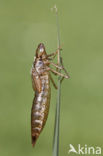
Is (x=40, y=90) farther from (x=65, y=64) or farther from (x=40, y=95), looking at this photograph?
(x=65, y=64)

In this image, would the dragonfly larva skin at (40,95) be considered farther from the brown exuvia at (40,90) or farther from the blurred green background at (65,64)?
the blurred green background at (65,64)

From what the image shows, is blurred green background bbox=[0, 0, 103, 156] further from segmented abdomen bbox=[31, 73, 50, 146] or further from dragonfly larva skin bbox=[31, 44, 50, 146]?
A: segmented abdomen bbox=[31, 73, 50, 146]

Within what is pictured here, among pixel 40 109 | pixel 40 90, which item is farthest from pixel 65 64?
pixel 40 109

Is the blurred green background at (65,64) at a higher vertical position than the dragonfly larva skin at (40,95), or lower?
higher

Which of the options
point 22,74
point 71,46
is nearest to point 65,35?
point 71,46

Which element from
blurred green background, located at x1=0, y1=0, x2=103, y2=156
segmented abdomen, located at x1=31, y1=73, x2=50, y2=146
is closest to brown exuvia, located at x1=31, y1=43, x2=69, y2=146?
segmented abdomen, located at x1=31, y1=73, x2=50, y2=146

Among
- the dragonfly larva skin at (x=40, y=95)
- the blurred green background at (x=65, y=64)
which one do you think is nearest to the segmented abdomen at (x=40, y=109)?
the dragonfly larva skin at (x=40, y=95)

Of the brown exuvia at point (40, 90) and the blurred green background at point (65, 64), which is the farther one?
the blurred green background at point (65, 64)
